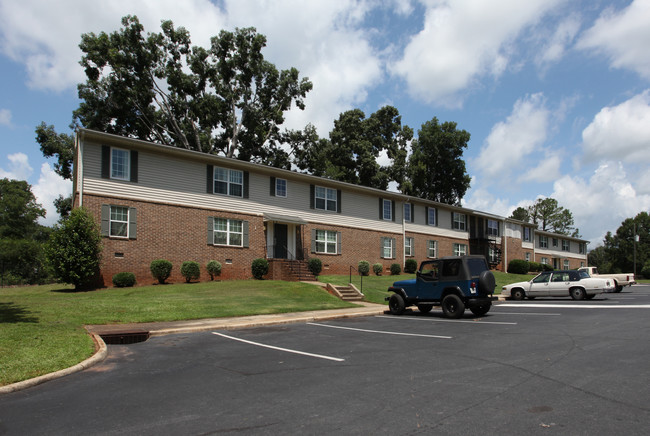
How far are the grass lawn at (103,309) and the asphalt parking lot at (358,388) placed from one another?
0.84 m

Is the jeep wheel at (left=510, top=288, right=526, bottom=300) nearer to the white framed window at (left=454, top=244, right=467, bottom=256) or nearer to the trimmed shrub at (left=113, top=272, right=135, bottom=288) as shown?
the white framed window at (left=454, top=244, right=467, bottom=256)

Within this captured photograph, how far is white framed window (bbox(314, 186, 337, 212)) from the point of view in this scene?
29.6 metres

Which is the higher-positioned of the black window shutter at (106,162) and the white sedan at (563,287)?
the black window shutter at (106,162)

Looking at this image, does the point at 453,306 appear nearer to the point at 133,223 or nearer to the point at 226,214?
the point at 226,214

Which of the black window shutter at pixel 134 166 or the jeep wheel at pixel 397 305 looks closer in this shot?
the jeep wheel at pixel 397 305

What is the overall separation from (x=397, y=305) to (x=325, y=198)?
14823 millimetres

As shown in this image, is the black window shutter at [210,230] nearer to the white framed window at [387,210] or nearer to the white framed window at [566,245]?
the white framed window at [387,210]

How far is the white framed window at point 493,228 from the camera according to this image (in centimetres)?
4581

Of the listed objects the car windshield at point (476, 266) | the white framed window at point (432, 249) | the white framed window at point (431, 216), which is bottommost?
the car windshield at point (476, 266)

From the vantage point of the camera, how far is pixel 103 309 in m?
14.1

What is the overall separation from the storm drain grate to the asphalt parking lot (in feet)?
2.10

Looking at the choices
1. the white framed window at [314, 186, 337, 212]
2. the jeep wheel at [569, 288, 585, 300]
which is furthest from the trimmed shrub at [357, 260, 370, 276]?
the jeep wheel at [569, 288, 585, 300]

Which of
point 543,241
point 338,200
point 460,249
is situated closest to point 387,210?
point 338,200

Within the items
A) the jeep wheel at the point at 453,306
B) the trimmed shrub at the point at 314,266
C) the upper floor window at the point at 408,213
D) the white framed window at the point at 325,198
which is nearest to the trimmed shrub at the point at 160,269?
the trimmed shrub at the point at 314,266
